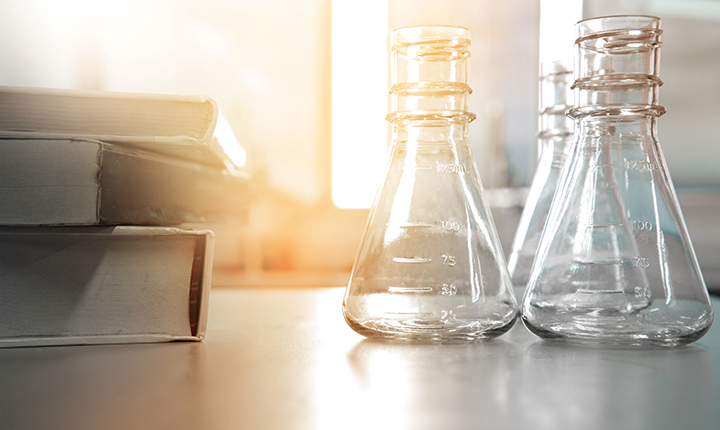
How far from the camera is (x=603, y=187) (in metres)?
0.43

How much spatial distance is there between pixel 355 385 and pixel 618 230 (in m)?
0.23

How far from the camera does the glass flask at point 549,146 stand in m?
0.63

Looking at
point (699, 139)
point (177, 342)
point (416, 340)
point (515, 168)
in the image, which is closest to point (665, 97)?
point (699, 139)

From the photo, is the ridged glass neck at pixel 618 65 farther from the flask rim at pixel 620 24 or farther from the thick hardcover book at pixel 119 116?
the thick hardcover book at pixel 119 116

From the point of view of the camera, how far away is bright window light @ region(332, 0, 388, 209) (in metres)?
1.71

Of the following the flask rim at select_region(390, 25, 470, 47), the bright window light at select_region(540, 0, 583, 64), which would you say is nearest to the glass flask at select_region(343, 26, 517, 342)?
the flask rim at select_region(390, 25, 470, 47)

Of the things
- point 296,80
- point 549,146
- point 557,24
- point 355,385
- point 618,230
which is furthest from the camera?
point 296,80

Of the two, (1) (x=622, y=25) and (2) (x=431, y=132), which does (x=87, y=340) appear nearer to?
(2) (x=431, y=132)

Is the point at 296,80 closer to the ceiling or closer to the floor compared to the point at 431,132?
closer to the ceiling

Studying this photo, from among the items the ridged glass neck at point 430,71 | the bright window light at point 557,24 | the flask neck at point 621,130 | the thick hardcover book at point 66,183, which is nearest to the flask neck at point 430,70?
the ridged glass neck at point 430,71

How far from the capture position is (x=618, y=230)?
0.41 metres

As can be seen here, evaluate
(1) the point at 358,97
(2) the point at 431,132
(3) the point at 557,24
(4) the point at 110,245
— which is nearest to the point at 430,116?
(2) the point at 431,132

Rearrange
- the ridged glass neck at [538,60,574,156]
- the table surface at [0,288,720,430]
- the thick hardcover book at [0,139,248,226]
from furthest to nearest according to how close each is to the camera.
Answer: the ridged glass neck at [538,60,574,156]
the thick hardcover book at [0,139,248,226]
the table surface at [0,288,720,430]

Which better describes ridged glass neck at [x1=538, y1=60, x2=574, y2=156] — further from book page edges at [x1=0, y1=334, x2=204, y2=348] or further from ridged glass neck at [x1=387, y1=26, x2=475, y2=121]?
book page edges at [x1=0, y1=334, x2=204, y2=348]
